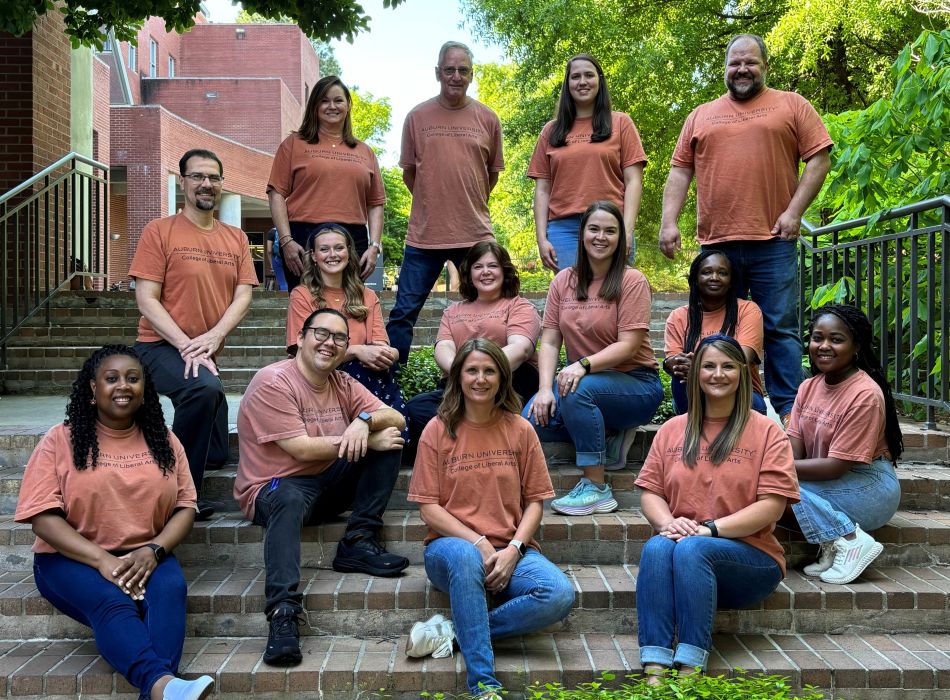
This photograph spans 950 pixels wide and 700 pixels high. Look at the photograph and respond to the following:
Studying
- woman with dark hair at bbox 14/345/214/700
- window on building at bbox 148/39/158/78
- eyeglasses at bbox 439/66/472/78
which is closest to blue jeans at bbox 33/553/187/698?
woman with dark hair at bbox 14/345/214/700

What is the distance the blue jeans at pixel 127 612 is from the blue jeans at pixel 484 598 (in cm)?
99

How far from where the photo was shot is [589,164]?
5.11 metres

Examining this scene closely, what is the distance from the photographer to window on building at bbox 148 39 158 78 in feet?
119

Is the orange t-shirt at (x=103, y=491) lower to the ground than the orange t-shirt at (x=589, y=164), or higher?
lower

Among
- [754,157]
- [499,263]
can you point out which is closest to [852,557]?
[754,157]

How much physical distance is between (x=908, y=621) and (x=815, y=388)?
105 centimetres

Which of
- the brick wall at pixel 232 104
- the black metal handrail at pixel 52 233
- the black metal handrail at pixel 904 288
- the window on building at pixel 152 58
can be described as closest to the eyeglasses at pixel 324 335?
the black metal handrail at pixel 904 288

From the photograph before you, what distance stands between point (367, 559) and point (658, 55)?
1164 cm

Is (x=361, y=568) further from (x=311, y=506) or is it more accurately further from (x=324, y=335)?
(x=324, y=335)

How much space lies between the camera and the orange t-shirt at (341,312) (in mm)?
4641

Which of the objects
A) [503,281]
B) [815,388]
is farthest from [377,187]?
[815,388]

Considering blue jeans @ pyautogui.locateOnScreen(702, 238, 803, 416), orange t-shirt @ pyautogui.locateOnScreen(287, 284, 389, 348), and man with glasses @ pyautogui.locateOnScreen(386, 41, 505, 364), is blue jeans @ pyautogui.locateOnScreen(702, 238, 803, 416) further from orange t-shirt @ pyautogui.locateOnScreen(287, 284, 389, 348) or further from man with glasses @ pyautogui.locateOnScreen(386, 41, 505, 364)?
orange t-shirt @ pyautogui.locateOnScreen(287, 284, 389, 348)

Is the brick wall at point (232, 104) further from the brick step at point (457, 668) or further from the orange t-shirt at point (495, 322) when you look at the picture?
the brick step at point (457, 668)

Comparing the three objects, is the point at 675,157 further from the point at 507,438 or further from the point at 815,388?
the point at 507,438
